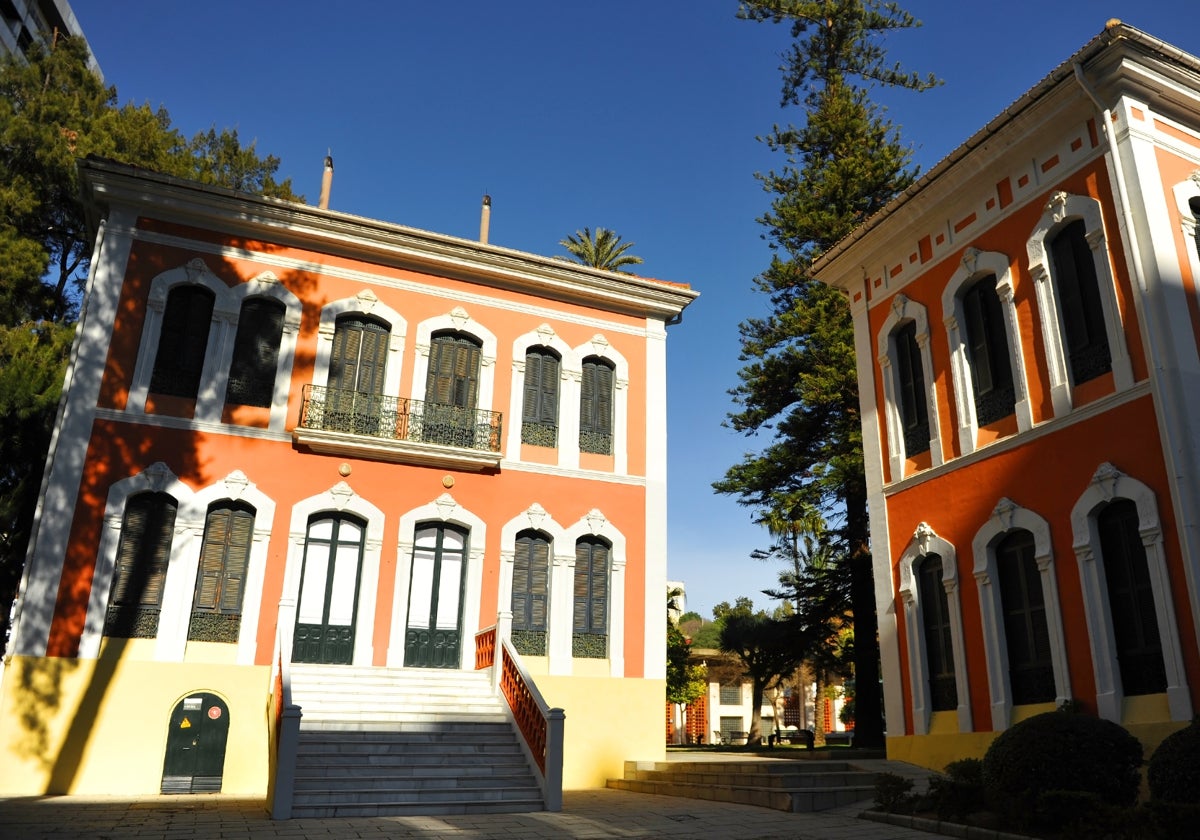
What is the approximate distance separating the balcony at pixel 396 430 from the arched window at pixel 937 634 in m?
7.80

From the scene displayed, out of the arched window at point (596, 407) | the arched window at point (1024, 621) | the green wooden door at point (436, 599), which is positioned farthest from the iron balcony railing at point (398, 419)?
the arched window at point (1024, 621)

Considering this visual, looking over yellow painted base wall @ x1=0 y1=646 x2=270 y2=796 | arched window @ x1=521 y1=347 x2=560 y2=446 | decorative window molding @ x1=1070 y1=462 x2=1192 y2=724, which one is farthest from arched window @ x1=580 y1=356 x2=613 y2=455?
decorative window molding @ x1=1070 y1=462 x2=1192 y2=724

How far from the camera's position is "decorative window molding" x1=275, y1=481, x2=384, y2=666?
15.1 meters

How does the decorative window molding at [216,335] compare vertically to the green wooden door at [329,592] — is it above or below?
above

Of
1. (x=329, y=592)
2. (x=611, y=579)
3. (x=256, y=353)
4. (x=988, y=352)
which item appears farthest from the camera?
(x=611, y=579)

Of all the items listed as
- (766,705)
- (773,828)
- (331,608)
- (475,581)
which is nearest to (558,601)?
(475,581)

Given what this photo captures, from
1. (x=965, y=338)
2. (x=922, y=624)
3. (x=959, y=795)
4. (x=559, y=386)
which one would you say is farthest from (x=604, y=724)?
(x=965, y=338)

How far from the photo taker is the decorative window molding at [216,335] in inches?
603

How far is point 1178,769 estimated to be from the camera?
7.97 m

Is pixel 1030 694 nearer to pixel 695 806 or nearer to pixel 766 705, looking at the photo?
pixel 695 806

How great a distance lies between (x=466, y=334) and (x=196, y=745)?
8591 millimetres

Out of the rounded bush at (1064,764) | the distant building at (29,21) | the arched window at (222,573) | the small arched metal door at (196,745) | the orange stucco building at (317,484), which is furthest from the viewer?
the distant building at (29,21)

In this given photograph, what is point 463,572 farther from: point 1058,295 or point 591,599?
point 1058,295

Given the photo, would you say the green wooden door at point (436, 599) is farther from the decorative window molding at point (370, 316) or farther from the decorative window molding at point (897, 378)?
the decorative window molding at point (897, 378)
